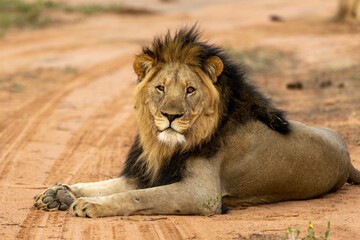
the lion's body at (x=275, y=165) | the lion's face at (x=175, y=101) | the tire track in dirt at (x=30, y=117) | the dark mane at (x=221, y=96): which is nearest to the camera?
the lion's face at (x=175, y=101)

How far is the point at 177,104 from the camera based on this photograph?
7.17 metres

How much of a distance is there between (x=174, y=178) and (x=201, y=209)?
0.33 m

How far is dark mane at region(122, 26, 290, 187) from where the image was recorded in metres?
7.41

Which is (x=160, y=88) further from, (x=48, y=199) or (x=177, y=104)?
(x=48, y=199)

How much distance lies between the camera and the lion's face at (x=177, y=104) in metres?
7.19

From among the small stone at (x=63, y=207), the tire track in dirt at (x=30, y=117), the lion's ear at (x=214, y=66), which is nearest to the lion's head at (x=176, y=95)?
the lion's ear at (x=214, y=66)

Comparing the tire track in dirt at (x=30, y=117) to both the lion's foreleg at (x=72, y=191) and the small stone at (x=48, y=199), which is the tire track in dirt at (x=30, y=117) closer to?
the lion's foreleg at (x=72, y=191)

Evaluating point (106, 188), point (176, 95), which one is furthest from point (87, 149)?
point (176, 95)

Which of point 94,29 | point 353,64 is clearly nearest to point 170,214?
point 353,64

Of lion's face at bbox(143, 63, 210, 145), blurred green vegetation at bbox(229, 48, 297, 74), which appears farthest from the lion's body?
blurred green vegetation at bbox(229, 48, 297, 74)

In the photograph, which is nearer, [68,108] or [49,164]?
[49,164]

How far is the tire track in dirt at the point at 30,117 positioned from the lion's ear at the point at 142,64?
1913mm

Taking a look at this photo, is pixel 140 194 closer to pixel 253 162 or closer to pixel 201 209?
pixel 201 209

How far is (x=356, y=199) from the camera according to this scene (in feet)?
26.2
